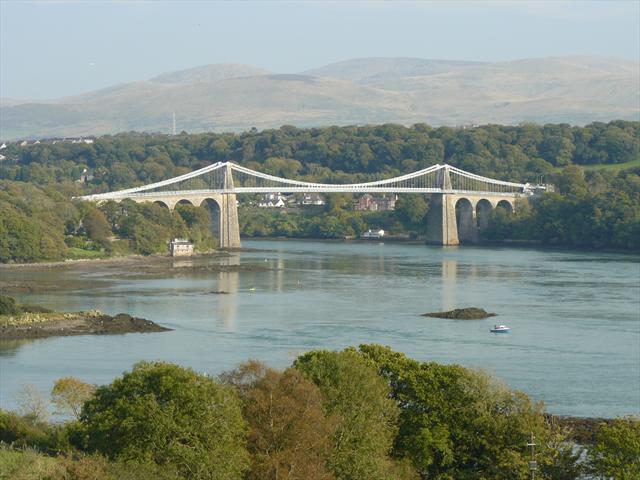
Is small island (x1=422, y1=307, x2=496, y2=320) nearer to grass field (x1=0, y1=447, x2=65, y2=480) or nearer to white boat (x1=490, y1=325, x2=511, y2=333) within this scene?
white boat (x1=490, y1=325, x2=511, y2=333)

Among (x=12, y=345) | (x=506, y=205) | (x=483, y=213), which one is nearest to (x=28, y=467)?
(x=12, y=345)

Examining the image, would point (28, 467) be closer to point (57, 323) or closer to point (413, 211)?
point (57, 323)

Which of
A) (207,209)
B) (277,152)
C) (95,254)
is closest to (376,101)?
(277,152)

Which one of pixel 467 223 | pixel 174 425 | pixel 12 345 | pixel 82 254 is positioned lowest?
Result: pixel 12 345

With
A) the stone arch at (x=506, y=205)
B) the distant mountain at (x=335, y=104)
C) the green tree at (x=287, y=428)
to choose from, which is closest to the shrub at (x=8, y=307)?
the green tree at (x=287, y=428)

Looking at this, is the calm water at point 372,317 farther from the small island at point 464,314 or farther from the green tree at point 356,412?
the green tree at point 356,412

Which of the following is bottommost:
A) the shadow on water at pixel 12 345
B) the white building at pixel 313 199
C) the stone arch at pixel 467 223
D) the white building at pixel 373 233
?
the shadow on water at pixel 12 345
